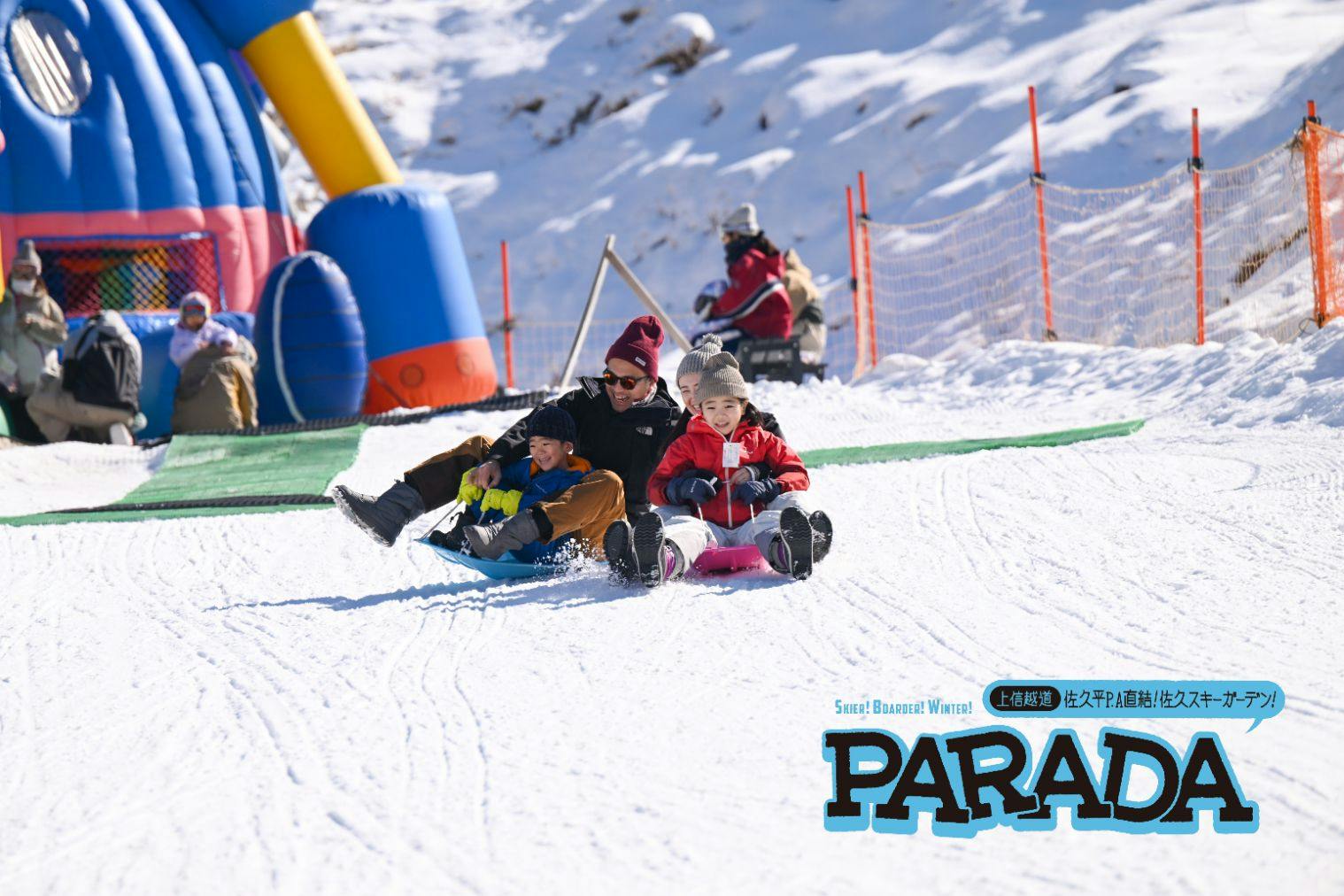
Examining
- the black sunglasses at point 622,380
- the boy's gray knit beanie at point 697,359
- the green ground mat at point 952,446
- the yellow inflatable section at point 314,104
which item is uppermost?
the yellow inflatable section at point 314,104

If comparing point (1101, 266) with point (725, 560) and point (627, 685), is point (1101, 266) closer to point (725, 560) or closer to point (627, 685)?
point (725, 560)

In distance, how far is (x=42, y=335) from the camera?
10828 mm

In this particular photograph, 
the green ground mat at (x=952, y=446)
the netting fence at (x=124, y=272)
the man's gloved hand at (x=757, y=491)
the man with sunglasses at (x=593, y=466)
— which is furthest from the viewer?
the netting fence at (x=124, y=272)

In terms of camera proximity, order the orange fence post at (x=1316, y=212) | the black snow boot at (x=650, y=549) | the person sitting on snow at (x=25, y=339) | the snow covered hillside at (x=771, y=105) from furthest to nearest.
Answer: the snow covered hillside at (x=771, y=105) → the person sitting on snow at (x=25, y=339) → the orange fence post at (x=1316, y=212) → the black snow boot at (x=650, y=549)

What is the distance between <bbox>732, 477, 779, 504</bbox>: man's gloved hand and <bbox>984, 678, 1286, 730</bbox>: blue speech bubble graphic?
1774 millimetres

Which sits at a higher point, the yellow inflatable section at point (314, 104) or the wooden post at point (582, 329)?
the yellow inflatable section at point (314, 104)

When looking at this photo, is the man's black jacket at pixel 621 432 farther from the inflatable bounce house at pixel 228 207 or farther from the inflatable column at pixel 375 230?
the inflatable column at pixel 375 230

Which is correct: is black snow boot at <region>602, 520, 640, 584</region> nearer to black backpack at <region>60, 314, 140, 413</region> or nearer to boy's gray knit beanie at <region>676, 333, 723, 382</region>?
boy's gray knit beanie at <region>676, 333, 723, 382</region>

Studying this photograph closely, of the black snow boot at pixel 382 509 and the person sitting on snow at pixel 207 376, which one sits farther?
the person sitting on snow at pixel 207 376

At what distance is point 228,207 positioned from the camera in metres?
13.3

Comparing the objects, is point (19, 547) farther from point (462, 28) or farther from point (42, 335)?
point (462, 28)

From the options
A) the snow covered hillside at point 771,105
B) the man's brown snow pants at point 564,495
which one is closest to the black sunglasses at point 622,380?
the man's brown snow pants at point 564,495

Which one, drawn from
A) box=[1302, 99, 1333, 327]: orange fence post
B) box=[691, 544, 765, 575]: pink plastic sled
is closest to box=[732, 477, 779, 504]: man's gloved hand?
box=[691, 544, 765, 575]: pink plastic sled

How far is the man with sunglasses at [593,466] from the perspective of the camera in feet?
15.6
